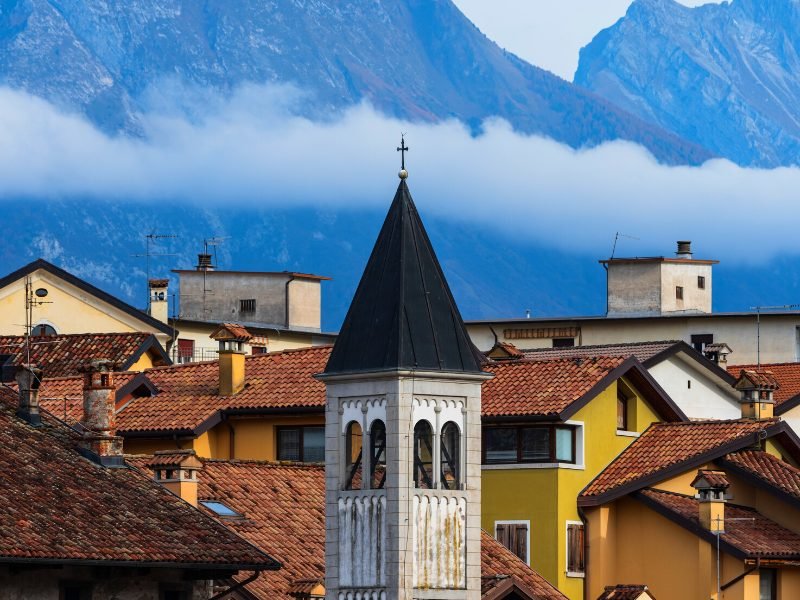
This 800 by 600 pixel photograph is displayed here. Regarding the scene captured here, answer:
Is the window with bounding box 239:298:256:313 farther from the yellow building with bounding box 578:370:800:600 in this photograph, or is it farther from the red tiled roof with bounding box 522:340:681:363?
the yellow building with bounding box 578:370:800:600

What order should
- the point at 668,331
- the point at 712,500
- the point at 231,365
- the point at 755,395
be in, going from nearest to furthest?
the point at 712,500
the point at 231,365
the point at 755,395
the point at 668,331

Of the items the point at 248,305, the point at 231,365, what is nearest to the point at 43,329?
the point at 248,305

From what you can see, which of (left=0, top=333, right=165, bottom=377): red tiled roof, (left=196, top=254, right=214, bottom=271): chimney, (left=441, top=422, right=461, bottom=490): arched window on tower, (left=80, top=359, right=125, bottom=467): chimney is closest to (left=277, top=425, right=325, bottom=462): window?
(left=0, top=333, right=165, bottom=377): red tiled roof

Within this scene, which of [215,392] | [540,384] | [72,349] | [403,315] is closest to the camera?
[403,315]

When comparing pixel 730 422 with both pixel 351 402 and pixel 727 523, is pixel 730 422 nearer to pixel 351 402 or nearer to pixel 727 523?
pixel 727 523

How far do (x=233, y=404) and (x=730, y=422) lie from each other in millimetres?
11406

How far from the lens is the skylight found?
48938 millimetres

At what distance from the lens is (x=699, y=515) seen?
183 ft

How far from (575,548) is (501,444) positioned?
9.24 ft

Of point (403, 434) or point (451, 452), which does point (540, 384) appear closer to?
point (451, 452)

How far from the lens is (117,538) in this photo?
40.7 m

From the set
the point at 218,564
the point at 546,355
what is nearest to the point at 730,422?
the point at 546,355

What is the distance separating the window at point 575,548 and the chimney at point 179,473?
45.3ft

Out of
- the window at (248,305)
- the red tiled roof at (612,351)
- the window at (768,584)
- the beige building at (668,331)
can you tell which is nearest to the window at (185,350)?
the beige building at (668,331)
